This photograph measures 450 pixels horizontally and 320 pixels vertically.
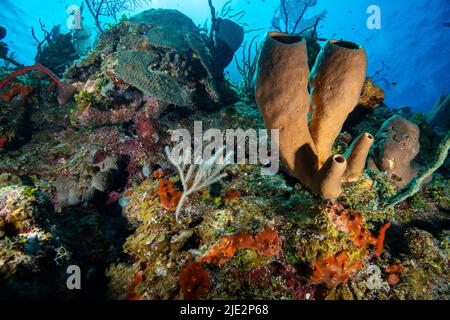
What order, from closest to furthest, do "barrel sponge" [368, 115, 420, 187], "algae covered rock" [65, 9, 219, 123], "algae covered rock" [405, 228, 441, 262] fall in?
"algae covered rock" [405, 228, 441, 262] < "barrel sponge" [368, 115, 420, 187] < "algae covered rock" [65, 9, 219, 123]

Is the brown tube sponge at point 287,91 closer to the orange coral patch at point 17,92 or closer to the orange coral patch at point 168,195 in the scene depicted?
the orange coral patch at point 168,195

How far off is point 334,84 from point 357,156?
973mm

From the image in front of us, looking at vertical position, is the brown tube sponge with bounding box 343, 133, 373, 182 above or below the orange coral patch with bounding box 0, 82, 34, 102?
below

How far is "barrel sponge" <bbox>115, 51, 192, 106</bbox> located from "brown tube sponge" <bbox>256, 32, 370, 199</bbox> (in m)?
3.13

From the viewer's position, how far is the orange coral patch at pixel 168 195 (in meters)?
3.20

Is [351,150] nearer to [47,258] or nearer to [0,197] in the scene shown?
[47,258]

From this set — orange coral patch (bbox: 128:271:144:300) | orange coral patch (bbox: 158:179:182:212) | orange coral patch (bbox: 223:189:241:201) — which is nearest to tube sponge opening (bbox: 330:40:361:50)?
orange coral patch (bbox: 223:189:241:201)

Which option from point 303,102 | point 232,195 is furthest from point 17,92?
point 303,102

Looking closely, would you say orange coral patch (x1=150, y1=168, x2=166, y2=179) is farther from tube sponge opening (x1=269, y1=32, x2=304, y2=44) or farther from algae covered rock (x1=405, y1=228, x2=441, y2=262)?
algae covered rock (x1=405, y1=228, x2=441, y2=262)

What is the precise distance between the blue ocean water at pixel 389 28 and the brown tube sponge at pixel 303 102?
89.7 feet

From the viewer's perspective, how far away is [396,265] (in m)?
2.58

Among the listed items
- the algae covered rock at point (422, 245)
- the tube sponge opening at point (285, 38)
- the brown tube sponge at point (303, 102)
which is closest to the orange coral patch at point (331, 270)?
the brown tube sponge at point (303, 102)

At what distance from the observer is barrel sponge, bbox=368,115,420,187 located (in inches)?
136

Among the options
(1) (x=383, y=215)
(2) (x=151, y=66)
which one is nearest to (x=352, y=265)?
(1) (x=383, y=215)
